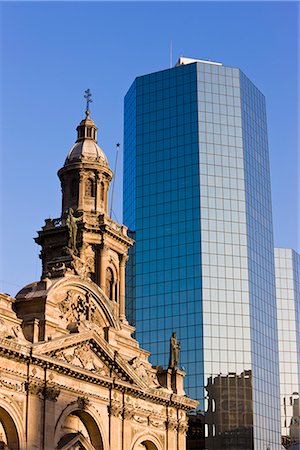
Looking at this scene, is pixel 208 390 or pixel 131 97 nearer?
pixel 208 390

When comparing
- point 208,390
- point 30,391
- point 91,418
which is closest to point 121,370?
point 91,418

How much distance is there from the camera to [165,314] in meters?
112

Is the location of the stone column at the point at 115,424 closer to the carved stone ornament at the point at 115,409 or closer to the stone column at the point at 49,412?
the carved stone ornament at the point at 115,409

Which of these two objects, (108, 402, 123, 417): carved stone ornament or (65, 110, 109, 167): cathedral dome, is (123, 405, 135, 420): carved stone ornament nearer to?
(108, 402, 123, 417): carved stone ornament

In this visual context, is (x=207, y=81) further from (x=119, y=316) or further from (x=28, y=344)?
(x=28, y=344)

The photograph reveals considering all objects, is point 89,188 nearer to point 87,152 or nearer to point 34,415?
point 87,152

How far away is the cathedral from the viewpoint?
208ft

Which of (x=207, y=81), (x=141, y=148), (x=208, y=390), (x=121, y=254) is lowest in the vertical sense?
(x=208, y=390)

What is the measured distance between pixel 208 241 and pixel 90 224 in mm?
31702

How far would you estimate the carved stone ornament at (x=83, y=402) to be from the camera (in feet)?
224

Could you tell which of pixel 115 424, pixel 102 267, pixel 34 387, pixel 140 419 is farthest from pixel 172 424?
pixel 34 387

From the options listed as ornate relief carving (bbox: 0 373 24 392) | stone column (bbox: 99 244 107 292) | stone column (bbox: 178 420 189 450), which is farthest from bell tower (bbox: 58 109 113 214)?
ornate relief carving (bbox: 0 373 24 392)

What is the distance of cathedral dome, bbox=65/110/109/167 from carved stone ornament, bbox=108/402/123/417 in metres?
24.5

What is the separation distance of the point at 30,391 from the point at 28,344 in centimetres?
321
